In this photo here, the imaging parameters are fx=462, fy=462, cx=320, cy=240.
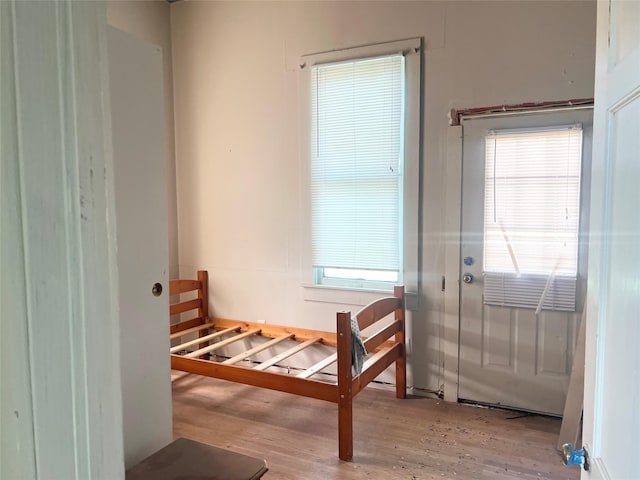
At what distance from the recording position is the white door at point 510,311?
2.89m

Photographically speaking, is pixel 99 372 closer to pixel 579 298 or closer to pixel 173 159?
pixel 579 298

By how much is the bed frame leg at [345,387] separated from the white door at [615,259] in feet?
4.83

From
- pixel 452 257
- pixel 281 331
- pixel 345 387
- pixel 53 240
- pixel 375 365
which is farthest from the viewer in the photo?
pixel 281 331

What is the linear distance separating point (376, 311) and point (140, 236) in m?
1.81

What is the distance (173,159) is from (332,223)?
5.49ft

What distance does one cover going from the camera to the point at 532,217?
9.72 feet

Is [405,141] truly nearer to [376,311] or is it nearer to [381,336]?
[376,311]

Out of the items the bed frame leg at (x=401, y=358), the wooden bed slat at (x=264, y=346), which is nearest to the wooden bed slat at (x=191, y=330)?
the wooden bed slat at (x=264, y=346)

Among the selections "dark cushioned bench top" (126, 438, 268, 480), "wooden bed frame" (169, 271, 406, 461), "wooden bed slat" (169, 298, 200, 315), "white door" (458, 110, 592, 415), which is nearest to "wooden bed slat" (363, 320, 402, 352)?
"wooden bed frame" (169, 271, 406, 461)

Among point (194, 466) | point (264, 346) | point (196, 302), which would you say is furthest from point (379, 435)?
point (196, 302)

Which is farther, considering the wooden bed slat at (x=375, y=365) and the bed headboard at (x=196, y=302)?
the bed headboard at (x=196, y=302)

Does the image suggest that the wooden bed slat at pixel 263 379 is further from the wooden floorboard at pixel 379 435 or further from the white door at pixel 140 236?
the white door at pixel 140 236

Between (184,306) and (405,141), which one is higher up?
(405,141)

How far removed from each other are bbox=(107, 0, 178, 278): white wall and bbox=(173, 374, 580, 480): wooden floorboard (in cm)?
156
